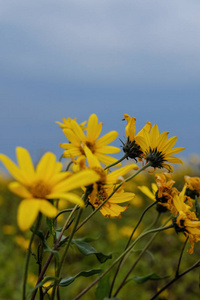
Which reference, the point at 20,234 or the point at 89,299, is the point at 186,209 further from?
the point at 20,234

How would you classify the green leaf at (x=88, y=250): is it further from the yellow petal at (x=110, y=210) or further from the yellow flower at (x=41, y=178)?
the yellow flower at (x=41, y=178)

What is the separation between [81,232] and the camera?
11.1ft

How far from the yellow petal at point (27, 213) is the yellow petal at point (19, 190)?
1cm

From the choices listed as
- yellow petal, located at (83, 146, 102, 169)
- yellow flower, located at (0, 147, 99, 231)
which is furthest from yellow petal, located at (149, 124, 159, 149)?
yellow flower, located at (0, 147, 99, 231)

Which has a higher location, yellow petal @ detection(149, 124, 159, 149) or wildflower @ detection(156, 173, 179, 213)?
yellow petal @ detection(149, 124, 159, 149)

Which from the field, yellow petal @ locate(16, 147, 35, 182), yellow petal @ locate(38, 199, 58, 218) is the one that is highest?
yellow petal @ locate(16, 147, 35, 182)

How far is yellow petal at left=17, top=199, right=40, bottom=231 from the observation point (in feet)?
1.71

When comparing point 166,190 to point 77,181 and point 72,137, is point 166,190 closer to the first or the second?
point 72,137

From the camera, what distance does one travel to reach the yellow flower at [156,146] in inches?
35.7

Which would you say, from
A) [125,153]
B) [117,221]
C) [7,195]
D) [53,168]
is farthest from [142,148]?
[7,195]

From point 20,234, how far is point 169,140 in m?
2.44

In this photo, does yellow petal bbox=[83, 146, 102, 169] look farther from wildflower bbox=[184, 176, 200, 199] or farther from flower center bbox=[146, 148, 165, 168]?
wildflower bbox=[184, 176, 200, 199]

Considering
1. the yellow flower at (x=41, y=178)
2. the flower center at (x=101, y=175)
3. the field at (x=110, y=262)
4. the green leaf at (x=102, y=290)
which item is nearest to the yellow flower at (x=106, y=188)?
the flower center at (x=101, y=175)

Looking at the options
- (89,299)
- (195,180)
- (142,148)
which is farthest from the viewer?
(89,299)
